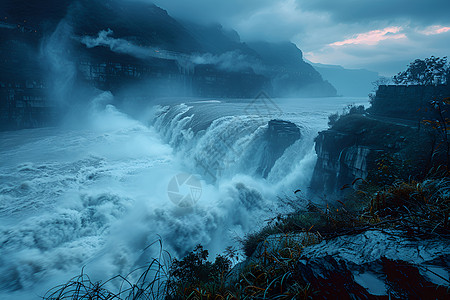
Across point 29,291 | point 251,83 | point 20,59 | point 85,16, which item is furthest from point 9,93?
point 251,83

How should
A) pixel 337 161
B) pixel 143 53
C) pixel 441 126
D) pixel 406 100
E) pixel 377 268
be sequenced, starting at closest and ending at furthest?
pixel 377 268 → pixel 441 126 → pixel 337 161 → pixel 406 100 → pixel 143 53

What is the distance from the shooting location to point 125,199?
8602 mm

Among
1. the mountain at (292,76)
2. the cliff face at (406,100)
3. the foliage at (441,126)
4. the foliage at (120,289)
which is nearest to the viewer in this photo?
the foliage at (120,289)

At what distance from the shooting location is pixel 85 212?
7.46m

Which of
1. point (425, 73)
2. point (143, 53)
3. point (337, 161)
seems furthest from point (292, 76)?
point (337, 161)

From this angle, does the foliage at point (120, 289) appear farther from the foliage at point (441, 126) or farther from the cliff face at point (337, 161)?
the cliff face at point (337, 161)

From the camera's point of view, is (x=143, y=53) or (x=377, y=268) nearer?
(x=377, y=268)

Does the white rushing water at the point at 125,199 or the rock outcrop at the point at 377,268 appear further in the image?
the white rushing water at the point at 125,199

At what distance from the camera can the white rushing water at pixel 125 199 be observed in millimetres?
5555

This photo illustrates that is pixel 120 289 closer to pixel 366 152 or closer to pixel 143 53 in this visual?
pixel 366 152

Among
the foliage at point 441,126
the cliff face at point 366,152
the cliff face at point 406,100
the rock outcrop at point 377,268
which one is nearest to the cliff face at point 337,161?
the cliff face at point 366,152

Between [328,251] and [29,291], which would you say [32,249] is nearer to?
[29,291]

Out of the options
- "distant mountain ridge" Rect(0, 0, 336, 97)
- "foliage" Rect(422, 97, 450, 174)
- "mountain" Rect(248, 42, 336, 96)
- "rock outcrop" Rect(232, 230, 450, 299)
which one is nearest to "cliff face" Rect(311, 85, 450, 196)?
"foliage" Rect(422, 97, 450, 174)

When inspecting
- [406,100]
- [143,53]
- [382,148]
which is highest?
[143,53]
